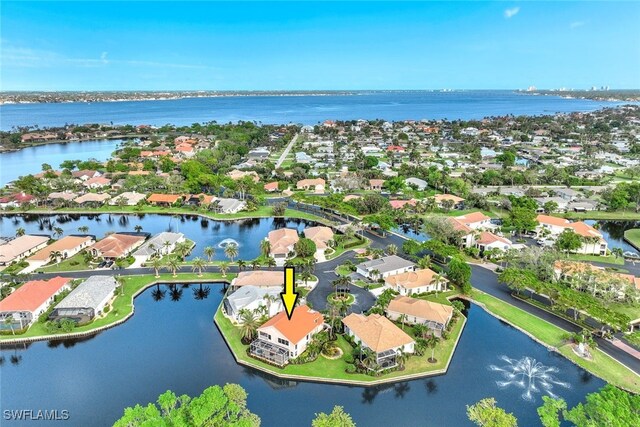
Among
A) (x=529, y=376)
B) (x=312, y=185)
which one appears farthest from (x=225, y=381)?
(x=312, y=185)

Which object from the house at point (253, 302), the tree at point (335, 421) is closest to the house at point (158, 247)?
the house at point (253, 302)

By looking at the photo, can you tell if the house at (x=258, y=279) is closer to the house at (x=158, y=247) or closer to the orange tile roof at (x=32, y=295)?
the house at (x=158, y=247)

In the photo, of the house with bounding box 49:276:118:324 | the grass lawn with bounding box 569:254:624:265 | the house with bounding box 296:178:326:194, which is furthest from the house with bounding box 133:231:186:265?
the grass lawn with bounding box 569:254:624:265

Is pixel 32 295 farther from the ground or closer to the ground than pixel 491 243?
closer to the ground

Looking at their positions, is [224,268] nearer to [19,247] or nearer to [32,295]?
[32,295]

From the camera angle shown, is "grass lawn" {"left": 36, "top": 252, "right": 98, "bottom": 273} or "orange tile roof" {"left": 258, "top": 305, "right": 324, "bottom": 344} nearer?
"orange tile roof" {"left": 258, "top": 305, "right": 324, "bottom": 344}

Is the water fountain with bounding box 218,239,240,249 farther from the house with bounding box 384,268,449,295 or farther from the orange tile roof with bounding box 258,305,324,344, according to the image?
the house with bounding box 384,268,449,295
